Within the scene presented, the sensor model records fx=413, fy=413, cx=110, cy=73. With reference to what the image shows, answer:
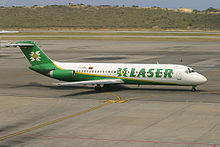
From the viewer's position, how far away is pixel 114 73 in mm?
43125

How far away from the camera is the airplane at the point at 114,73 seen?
41.6 meters

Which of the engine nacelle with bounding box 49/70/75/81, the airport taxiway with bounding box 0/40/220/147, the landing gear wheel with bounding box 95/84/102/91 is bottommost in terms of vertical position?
the airport taxiway with bounding box 0/40/220/147

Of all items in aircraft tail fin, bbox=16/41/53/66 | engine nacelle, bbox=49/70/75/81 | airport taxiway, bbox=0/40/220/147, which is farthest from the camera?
aircraft tail fin, bbox=16/41/53/66

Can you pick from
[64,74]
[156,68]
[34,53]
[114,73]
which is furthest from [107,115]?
[34,53]

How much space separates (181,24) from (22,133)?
6751 inches

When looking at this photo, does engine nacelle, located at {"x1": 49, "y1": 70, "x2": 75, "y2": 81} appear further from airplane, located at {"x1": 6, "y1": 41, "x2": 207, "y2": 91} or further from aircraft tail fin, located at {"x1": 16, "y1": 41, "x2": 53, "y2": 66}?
aircraft tail fin, located at {"x1": 16, "y1": 41, "x2": 53, "y2": 66}

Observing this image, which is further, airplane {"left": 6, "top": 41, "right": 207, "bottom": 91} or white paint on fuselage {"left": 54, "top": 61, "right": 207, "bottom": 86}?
airplane {"left": 6, "top": 41, "right": 207, "bottom": 91}

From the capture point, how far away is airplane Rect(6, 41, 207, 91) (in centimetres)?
4159

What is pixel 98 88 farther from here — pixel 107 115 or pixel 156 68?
pixel 107 115

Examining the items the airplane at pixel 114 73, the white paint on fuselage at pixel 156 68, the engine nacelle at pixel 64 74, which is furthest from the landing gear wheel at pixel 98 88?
the engine nacelle at pixel 64 74

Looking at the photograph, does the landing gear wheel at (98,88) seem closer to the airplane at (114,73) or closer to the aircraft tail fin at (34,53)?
the airplane at (114,73)

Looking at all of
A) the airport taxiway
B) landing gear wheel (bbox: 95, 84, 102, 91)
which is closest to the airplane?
landing gear wheel (bbox: 95, 84, 102, 91)

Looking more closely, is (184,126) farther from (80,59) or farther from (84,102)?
(80,59)

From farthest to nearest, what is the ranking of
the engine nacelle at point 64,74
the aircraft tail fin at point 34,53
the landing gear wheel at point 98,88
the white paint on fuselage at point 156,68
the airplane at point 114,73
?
the aircraft tail fin at point 34,53 → the engine nacelle at point 64,74 → the landing gear wheel at point 98,88 → the airplane at point 114,73 → the white paint on fuselage at point 156,68
